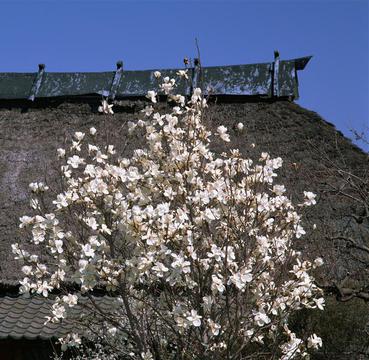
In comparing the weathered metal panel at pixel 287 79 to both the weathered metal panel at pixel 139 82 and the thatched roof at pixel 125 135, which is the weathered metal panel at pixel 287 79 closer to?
the thatched roof at pixel 125 135

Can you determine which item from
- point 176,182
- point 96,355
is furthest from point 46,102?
point 176,182

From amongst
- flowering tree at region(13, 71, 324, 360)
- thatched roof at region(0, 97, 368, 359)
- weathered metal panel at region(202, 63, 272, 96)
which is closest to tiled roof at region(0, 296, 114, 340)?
thatched roof at region(0, 97, 368, 359)

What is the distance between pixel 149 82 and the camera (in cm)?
1066

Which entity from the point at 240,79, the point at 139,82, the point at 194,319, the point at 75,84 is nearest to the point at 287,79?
the point at 240,79

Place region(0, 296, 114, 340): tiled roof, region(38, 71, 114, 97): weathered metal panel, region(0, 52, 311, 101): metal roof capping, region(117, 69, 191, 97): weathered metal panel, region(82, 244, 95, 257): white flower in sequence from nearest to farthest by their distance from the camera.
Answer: region(82, 244, 95, 257): white flower, region(0, 296, 114, 340): tiled roof, region(0, 52, 311, 101): metal roof capping, region(117, 69, 191, 97): weathered metal panel, region(38, 71, 114, 97): weathered metal panel

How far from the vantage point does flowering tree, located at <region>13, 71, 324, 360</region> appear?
3.66 metres

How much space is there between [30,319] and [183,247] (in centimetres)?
358

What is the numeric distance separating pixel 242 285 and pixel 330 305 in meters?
3.12

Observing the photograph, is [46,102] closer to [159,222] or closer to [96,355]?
[96,355]

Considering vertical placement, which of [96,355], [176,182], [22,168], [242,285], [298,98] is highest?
[298,98]

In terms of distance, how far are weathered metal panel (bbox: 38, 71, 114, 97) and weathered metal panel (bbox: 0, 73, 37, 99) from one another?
0.26 metres

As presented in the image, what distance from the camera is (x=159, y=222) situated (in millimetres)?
3688

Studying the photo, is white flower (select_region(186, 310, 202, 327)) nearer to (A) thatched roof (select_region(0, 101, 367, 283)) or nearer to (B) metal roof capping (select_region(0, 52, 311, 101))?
(A) thatched roof (select_region(0, 101, 367, 283))

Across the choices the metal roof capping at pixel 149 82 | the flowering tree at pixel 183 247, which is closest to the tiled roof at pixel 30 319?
the flowering tree at pixel 183 247
